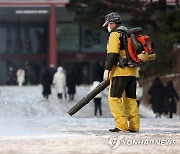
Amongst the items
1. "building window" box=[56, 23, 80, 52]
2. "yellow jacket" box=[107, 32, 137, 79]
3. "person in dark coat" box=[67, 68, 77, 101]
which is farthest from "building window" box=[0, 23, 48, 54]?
"yellow jacket" box=[107, 32, 137, 79]

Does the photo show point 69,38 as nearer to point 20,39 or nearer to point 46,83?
point 20,39

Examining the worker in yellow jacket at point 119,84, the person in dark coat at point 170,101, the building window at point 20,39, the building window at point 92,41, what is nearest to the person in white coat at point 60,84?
the person in dark coat at point 170,101

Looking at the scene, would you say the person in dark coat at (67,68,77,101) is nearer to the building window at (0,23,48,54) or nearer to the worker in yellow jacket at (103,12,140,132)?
the worker in yellow jacket at (103,12,140,132)

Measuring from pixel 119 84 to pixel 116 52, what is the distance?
1.49 ft

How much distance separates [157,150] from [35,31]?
154 feet

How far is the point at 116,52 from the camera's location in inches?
307

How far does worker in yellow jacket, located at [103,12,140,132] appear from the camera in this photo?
7836 mm

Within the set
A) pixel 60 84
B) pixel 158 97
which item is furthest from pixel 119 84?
pixel 60 84

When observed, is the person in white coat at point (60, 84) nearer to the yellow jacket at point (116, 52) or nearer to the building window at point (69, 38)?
the yellow jacket at point (116, 52)

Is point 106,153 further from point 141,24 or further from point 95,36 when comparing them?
point 95,36

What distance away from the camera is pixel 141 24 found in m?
23.8

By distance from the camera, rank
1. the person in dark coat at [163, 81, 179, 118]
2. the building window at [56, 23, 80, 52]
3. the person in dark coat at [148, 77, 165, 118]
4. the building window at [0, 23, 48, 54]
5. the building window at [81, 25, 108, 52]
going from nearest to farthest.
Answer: the person in dark coat at [163, 81, 179, 118]
the person in dark coat at [148, 77, 165, 118]
the building window at [81, 25, 108, 52]
the building window at [56, 23, 80, 52]
the building window at [0, 23, 48, 54]

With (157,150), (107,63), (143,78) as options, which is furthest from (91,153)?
(143,78)

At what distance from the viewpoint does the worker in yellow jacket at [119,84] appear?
25.7ft
